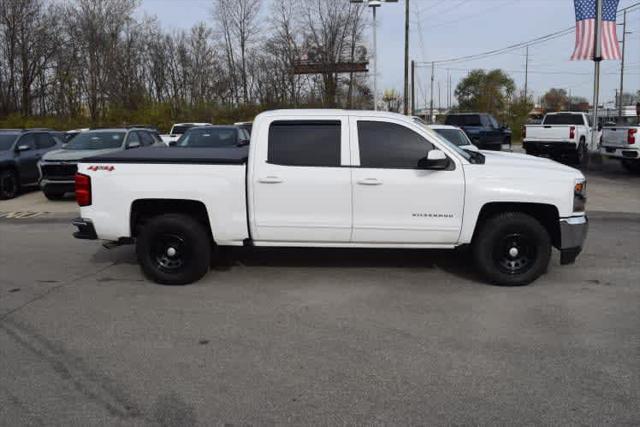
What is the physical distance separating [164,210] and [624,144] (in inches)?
585

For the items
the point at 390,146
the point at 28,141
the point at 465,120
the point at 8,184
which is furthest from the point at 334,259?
the point at 465,120

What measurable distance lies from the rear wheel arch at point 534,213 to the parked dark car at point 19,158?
1227 centimetres

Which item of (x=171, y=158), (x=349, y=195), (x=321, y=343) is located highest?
(x=171, y=158)

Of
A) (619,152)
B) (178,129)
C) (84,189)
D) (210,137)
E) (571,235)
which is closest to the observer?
(571,235)

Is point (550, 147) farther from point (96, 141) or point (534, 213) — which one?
point (534, 213)

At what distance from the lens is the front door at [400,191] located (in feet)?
20.8

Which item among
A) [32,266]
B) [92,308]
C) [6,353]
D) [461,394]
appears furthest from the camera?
[32,266]

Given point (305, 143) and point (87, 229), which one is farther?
point (87, 229)

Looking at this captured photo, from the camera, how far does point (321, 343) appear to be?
491 centimetres

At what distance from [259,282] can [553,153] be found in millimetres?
18381

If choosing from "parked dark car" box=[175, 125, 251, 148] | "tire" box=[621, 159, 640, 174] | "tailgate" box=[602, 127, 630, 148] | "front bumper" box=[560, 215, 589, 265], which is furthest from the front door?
"tire" box=[621, 159, 640, 174]

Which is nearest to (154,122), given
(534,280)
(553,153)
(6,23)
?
(6,23)

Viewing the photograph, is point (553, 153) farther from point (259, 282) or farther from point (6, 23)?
point (6, 23)

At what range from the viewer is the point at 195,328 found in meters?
5.31
